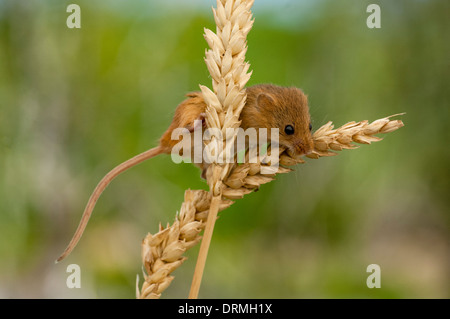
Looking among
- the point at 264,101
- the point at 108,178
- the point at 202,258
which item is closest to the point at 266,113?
the point at 264,101

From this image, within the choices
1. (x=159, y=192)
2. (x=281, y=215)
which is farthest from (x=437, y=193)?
(x=159, y=192)

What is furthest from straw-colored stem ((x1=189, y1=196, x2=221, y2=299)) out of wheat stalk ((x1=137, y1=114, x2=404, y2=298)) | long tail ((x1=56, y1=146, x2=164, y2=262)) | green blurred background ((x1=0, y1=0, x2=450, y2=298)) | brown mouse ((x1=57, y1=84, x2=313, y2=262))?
green blurred background ((x1=0, y1=0, x2=450, y2=298))

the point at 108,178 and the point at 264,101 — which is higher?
the point at 264,101

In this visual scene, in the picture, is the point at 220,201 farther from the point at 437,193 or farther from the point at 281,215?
the point at 437,193

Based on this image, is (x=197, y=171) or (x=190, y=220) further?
(x=197, y=171)

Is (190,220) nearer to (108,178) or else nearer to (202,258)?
(202,258)

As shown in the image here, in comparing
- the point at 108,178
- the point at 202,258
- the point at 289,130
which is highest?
the point at 289,130
